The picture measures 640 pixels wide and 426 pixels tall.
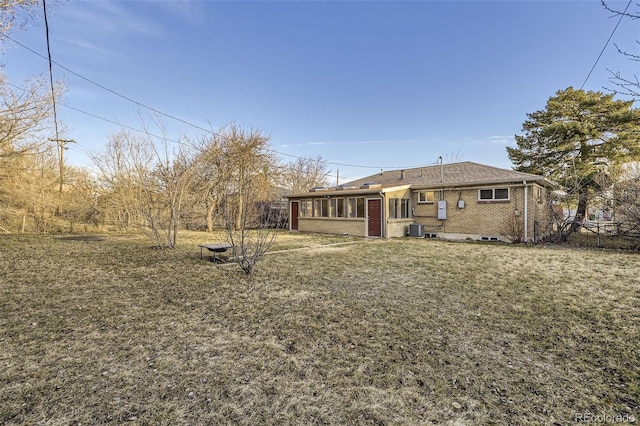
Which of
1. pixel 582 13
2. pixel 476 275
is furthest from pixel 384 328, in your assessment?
pixel 582 13

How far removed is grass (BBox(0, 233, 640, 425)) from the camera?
87.2 inches

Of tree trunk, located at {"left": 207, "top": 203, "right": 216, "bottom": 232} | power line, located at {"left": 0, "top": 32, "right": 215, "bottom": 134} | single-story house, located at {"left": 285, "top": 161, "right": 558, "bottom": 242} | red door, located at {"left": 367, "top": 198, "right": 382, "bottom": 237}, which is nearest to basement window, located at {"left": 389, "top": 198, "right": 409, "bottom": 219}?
single-story house, located at {"left": 285, "top": 161, "right": 558, "bottom": 242}

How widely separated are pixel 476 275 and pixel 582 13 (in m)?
7.32

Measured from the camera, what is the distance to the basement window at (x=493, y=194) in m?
12.9

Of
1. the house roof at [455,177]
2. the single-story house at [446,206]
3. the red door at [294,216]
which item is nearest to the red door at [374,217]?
the single-story house at [446,206]

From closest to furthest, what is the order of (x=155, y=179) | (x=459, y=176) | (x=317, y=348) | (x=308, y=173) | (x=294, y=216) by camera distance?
(x=317, y=348)
(x=155, y=179)
(x=459, y=176)
(x=294, y=216)
(x=308, y=173)

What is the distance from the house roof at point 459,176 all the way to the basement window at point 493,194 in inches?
19.8

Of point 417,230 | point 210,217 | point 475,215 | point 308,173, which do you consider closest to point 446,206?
point 475,215

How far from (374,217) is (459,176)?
4992mm

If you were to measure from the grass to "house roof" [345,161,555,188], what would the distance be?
7.05 metres

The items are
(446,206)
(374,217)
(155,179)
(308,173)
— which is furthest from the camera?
(308,173)

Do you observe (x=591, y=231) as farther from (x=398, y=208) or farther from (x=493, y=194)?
(x=398, y=208)

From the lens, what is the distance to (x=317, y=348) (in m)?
3.21

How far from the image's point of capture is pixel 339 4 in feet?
40.4
